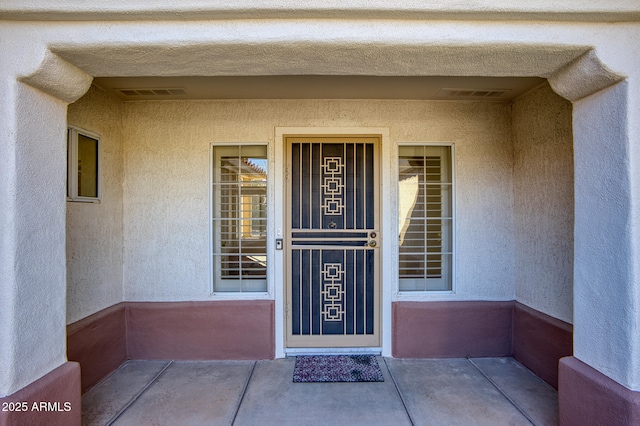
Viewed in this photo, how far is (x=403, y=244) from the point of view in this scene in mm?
3934

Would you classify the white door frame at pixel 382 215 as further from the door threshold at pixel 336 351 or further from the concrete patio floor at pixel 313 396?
the concrete patio floor at pixel 313 396

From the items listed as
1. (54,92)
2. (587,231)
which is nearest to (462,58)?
A: (587,231)

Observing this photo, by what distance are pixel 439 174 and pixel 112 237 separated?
12.0 ft

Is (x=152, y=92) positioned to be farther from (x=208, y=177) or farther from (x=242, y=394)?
(x=242, y=394)

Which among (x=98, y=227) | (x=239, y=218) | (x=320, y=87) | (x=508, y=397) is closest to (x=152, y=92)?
(x=98, y=227)

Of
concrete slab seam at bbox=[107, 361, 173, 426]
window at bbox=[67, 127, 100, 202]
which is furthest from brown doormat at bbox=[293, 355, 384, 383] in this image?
window at bbox=[67, 127, 100, 202]

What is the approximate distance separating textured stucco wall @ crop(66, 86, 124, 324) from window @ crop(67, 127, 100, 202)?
0.06 meters

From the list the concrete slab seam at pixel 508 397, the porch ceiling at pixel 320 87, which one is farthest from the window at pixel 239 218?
the concrete slab seam at pixel 508 397

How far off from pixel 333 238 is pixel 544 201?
217 centimetres

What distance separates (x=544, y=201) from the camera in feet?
11.3

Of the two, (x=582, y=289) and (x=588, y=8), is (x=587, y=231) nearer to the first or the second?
(x=582, y=289)

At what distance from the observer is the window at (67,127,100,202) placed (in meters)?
3.17

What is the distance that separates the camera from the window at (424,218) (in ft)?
12.9

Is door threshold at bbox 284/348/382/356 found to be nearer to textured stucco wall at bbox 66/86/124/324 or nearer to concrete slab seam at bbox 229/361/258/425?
concrete slab seam at bbox 229/361/258/425
